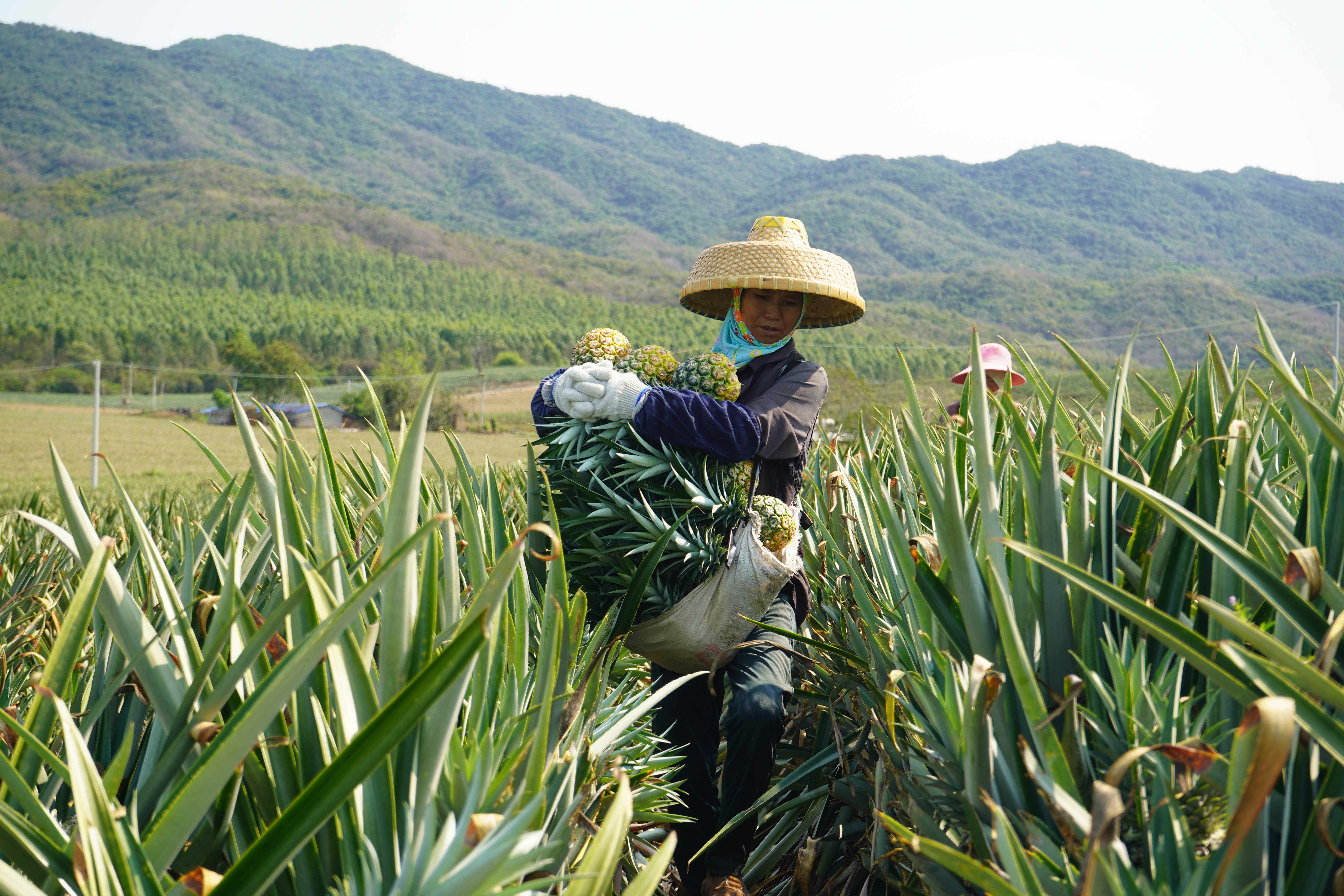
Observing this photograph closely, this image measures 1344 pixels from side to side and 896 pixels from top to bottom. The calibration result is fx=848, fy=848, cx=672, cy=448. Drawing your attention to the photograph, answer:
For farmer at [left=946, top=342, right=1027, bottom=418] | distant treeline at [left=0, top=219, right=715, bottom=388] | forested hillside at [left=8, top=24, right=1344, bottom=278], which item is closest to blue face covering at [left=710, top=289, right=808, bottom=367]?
farmer at [left=946, top=342, right=1027, bottom=418]

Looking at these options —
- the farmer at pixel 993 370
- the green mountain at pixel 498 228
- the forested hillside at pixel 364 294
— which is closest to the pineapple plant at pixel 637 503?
the farmer at pixel 993 370

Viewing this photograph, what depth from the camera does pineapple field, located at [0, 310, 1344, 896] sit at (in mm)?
719

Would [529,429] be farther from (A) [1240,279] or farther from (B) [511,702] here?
(A) [1240,279]

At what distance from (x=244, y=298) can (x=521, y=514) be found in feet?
239

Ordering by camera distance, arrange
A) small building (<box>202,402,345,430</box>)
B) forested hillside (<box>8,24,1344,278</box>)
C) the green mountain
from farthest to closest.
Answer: forested hillside (<box>8,24,1344,278</box>) → the green mountain → small building (<box>202,402,345,430</box>)

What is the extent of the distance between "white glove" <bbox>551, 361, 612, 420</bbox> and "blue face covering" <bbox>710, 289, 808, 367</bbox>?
19.8 inches

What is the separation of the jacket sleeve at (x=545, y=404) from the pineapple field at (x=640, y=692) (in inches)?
16.8

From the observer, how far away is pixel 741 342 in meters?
2.28

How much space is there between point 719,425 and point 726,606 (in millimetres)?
398

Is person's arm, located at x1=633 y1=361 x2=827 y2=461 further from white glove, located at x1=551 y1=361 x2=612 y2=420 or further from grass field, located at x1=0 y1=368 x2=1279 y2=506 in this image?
grass field, located at x1=0 y1=368 x2=1279 y2=506

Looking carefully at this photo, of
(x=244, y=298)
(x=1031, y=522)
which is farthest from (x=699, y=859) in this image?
(x=244, y=298)

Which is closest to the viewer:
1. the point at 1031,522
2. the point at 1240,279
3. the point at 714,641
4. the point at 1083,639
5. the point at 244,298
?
the point at 1083,639

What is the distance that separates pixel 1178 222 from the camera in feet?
461

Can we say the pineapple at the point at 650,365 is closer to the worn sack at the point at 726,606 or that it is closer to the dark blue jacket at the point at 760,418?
the dark blue jacket at the point at 760,418
